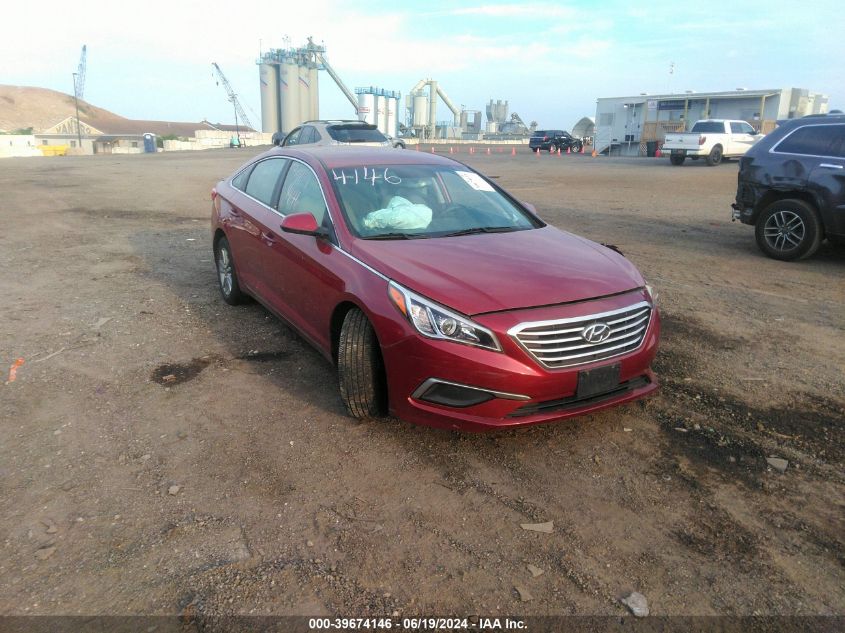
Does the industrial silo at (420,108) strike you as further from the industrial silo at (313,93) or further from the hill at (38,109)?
Answer: the hill at (38,109)

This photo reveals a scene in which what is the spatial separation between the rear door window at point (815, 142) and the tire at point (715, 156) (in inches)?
786

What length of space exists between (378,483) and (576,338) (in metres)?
1.27

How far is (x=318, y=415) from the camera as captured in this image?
4008mm

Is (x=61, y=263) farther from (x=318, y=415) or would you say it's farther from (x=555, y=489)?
(x=555, y=489)

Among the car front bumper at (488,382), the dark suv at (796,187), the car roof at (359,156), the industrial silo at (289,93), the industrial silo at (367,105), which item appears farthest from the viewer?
the industrial silo at (367,105)

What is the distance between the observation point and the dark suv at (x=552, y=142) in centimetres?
4591

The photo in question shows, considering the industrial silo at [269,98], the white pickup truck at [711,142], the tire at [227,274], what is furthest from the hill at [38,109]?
the tire at [227,274]

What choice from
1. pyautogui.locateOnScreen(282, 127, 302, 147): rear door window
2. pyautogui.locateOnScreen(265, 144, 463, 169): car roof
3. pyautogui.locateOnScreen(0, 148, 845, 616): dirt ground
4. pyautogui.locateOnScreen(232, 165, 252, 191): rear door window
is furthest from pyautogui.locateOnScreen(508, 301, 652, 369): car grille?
pyautogui.locateOnScreen(282, 127, 302, 147): rear door window

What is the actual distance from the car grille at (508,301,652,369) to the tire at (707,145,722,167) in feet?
85.9

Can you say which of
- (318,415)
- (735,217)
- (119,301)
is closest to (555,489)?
(318,415)

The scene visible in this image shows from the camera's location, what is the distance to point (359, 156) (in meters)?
5.01

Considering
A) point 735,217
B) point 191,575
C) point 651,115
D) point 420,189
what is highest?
point 651,115

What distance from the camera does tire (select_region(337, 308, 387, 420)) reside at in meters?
3.65

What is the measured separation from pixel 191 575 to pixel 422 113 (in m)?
104
